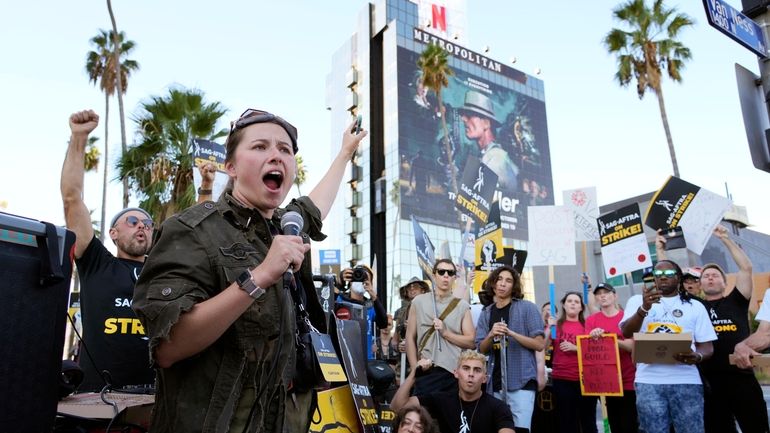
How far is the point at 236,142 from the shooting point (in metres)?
1.90

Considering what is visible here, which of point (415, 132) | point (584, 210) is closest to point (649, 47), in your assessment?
point (584, 210)

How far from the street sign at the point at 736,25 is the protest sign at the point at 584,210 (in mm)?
5208

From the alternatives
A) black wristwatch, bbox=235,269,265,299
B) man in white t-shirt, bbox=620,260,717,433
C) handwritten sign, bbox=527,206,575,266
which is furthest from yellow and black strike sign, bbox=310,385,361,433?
handwritten sign, bbox=527,206,575,266

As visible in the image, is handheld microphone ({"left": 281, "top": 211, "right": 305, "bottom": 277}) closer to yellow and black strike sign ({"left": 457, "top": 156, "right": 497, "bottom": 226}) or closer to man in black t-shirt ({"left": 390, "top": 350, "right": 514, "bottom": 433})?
man in black t-shirt ({"left": 390, "top": 350, "right": 514, "bottom": 433})

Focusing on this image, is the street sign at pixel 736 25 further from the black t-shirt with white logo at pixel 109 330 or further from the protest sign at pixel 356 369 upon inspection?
the black t-shirt with white logo at pixel 109 330

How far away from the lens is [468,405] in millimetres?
5469

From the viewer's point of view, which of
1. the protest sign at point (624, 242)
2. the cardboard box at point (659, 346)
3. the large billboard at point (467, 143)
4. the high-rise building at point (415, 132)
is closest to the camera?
the cardboard box at point (659, 346)

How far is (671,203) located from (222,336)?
323 inches

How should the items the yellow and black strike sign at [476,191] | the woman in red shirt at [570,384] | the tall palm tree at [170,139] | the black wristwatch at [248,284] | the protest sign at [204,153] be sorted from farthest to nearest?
1. the tall palm tree at [170,139]
2. the yellow and black strike sign at [476,191]
3. the protest sign at [204,153]
4. the woman in red shirt at [570,384]
5. the black wristwatch at [248,284]

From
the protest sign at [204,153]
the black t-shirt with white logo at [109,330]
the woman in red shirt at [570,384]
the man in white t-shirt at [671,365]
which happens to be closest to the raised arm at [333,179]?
the black t-shirt with white logo at [109,330]

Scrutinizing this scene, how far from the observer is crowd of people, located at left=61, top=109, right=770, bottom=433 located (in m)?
1.53

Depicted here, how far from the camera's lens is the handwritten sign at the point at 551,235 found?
33.0ft

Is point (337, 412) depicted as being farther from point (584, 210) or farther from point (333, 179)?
point (584, 210)

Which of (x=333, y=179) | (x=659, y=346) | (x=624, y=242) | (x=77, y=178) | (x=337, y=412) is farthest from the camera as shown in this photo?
(x=624, y=242)
